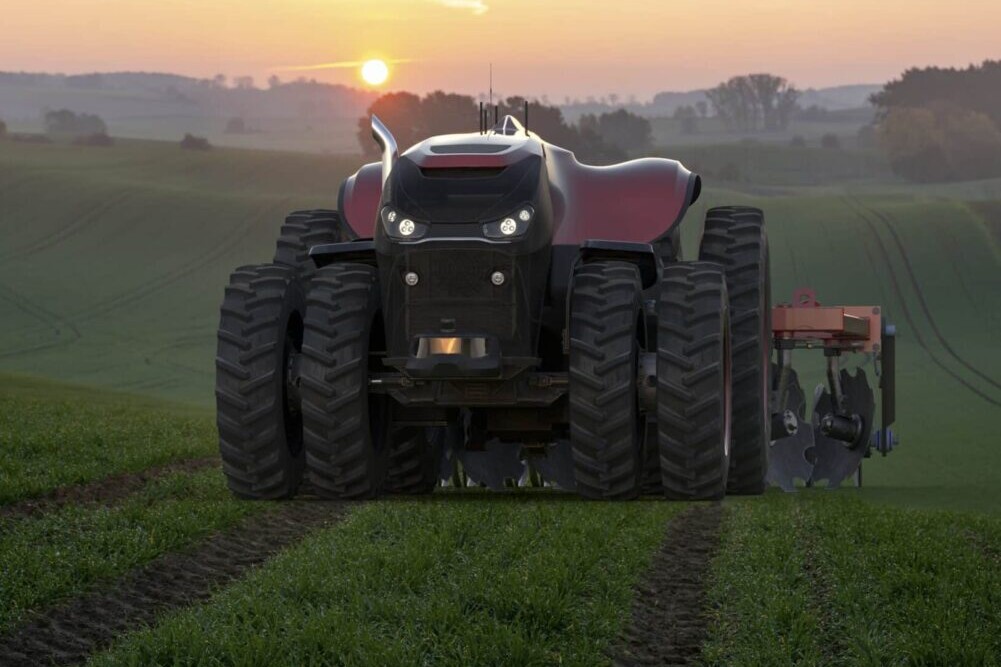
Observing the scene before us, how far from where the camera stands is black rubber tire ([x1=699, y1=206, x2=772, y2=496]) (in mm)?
13328

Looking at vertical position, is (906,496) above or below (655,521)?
below

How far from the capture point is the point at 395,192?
1173 centimetres

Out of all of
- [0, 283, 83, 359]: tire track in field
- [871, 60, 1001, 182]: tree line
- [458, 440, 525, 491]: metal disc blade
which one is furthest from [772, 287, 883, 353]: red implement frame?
[871, 60, 1001, 182]: tree line

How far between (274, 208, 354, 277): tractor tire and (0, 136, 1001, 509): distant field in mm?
19173

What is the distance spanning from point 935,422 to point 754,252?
110 ft

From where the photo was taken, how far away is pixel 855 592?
10000 millimetres

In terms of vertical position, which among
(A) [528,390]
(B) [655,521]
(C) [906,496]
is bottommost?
(C) [906,496]

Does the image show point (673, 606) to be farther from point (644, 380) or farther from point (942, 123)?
point (942, 123)

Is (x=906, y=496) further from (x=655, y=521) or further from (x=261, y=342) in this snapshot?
(x=261, y=342)

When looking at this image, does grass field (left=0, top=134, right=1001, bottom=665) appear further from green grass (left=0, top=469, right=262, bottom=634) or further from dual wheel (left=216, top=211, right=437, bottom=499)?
dual wheel (left=216, top=211, right=437, bottom=499)

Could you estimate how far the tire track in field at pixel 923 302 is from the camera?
57397 millimetres

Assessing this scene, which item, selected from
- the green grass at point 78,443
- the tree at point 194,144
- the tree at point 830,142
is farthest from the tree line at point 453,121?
the green grass at point 78,443

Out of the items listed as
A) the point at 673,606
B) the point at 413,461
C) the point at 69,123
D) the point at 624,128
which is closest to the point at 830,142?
the point at 624,128

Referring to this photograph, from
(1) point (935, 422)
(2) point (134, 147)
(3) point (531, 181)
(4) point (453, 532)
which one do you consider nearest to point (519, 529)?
(4) point (453, 532)
